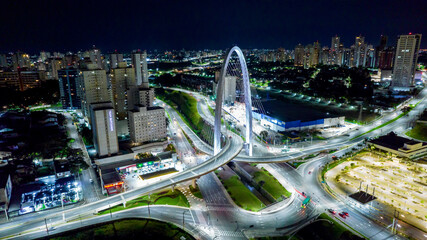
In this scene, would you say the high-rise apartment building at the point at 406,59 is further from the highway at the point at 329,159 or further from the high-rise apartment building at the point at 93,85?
the high-rise apartment building at the point at 93,85

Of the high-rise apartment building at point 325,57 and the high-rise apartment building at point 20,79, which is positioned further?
the high-rise apartment building at point 325,57

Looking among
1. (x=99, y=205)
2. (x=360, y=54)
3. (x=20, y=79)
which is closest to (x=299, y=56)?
(x=360, y=54)

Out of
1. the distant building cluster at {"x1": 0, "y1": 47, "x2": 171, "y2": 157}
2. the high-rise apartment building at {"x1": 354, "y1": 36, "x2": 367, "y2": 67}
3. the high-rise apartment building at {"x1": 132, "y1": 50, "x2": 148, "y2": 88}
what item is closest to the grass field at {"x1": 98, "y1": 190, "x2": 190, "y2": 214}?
the distant building cluster at {"x1": 0, "y1": 47, "x2": 171, "y2": 157}

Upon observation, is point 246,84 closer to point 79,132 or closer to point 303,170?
point 303,170

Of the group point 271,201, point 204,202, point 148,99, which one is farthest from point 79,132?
point 271,201

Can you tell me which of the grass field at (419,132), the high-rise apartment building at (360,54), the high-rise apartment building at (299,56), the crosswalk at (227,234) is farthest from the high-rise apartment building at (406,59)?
the crosswalk at (227,234)

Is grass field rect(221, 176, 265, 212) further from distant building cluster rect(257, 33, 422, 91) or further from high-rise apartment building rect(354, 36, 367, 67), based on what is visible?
high-rise apartment building rect(354, 36, 367, 67)

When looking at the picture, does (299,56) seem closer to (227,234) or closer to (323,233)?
(323,233)
